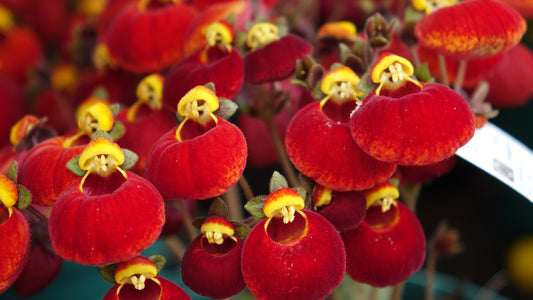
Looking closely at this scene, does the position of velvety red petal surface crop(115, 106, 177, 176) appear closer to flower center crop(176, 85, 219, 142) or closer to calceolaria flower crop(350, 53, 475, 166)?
flower center crop(176, 85, 219, 142)

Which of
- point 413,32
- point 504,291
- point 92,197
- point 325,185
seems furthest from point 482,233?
point 92,197

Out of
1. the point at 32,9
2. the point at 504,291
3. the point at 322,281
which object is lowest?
the point at 504,291

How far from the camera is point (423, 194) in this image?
1376mm

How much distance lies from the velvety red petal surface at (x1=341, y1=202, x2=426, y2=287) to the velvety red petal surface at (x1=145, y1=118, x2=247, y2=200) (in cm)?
11

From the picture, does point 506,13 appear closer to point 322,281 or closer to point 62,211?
point 322,281

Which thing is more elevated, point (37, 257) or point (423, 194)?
point (37, 257)

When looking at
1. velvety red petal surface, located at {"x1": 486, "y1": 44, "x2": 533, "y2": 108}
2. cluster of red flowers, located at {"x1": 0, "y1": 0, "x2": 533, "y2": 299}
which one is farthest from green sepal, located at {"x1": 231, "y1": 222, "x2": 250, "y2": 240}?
velvety red petal surface, located at {"x1": 486, "y1": 44, "x2": 533, "y2": 108}

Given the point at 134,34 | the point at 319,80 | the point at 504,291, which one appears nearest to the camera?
the point at 319,80

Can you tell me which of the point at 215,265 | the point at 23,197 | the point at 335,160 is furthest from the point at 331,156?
the point at 23,197

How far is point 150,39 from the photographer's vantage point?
0.58m

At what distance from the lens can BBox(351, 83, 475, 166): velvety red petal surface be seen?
353 millimetres

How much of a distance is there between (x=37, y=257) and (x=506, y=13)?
0.44 metres

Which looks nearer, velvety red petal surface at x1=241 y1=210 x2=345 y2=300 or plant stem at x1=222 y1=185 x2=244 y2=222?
velvety red petal surface at x1=241 y1=210 x2=345 y2=300

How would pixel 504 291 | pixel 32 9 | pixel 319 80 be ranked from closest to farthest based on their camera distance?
pixel 319 80 → pixel 32 9 → pixel 504 291
